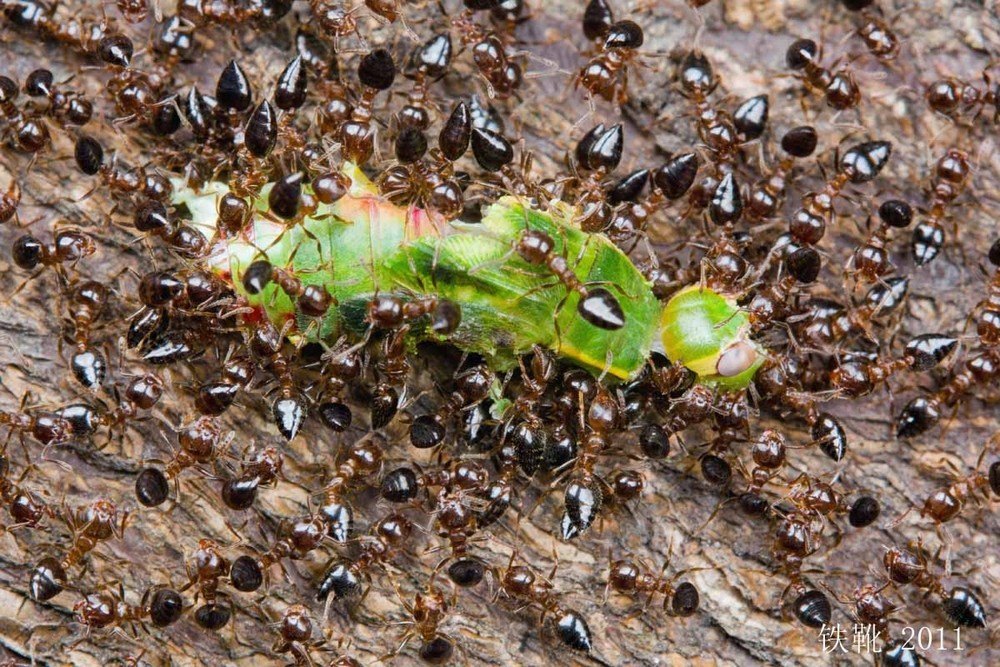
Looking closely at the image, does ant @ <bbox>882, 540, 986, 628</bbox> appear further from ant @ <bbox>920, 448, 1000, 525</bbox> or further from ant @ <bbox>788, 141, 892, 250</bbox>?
ant @ <bbox>788, 141, 892, 250</bbox>

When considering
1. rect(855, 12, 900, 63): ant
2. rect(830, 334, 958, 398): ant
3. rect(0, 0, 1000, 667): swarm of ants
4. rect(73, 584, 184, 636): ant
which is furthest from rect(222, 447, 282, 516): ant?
rect(855, 12, 900, 63): ant

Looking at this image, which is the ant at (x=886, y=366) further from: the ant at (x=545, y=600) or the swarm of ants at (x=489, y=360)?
the ant at (x=545, y=600)

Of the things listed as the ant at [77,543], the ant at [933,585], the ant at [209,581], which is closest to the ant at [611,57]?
the ant at [933,585]

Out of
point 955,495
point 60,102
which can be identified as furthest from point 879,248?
point 60,102

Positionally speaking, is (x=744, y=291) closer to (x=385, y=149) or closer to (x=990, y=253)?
(x=990, y=253)

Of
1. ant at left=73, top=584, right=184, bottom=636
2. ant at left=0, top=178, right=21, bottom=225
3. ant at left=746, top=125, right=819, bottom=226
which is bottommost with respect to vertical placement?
ant at left=73, top=584, right=184, bottom=636
